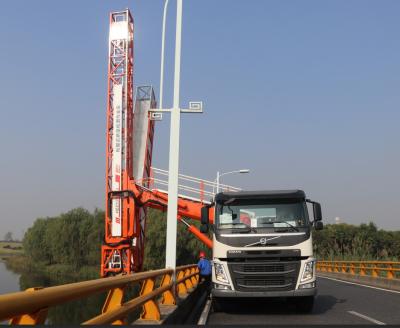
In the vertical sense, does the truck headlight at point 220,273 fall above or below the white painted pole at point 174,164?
below

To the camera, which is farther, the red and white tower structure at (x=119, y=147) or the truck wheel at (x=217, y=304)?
the red and white tower structure at (x=119, y=147)

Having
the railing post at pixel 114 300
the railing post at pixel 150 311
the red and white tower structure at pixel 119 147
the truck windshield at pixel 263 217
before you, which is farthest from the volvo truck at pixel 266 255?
the red and white tower structure at pixel 119 147

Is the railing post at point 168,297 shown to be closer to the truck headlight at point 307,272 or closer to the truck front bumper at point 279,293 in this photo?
the truck front bumper at point 279,293

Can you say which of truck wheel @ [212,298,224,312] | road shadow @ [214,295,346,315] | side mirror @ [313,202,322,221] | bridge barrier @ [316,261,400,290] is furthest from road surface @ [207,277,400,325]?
bridge barrier @ [316,261,400,290]

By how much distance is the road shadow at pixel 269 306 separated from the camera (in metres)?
11.7

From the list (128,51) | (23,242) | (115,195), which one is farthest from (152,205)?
(23,242)

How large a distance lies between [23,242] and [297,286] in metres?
90.4

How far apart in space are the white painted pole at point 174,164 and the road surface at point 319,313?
1.81 m

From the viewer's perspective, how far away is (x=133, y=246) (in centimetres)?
2784

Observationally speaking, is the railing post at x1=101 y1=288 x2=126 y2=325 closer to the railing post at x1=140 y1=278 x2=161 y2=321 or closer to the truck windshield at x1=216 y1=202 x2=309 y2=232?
the railing post at x1=140 y1=278 x2=161 y2=321

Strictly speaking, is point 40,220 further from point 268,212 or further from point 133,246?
point 268,212

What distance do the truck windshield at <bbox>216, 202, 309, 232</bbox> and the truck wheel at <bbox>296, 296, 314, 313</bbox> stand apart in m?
1.67

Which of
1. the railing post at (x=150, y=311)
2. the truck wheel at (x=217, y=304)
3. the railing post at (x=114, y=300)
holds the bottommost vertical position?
the truck wheel at (x=217, y=304)

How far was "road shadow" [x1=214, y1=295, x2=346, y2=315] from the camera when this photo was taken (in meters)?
11.7
